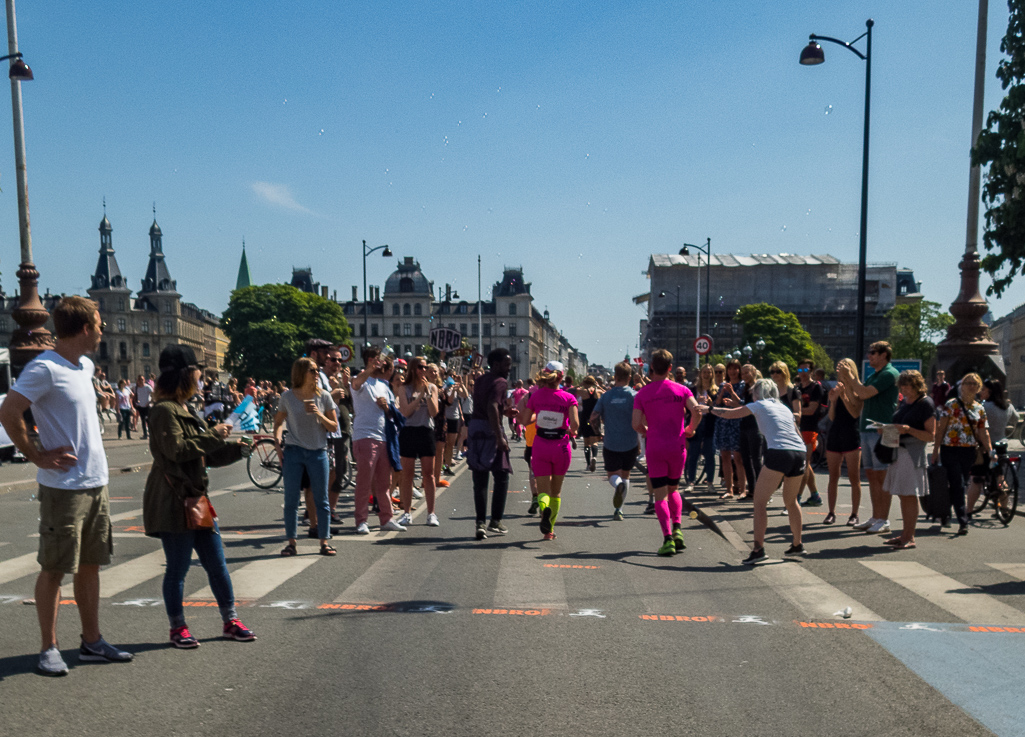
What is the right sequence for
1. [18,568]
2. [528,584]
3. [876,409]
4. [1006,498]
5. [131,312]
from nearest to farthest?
[528,584], [18,568], [876,409], [1006,498], [131,312]

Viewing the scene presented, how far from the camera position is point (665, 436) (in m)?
8.58

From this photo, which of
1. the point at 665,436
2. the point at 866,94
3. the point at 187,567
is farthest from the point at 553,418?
the point at 866,94

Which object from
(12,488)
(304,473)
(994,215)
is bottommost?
(12,488)

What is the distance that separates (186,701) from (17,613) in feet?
7.92

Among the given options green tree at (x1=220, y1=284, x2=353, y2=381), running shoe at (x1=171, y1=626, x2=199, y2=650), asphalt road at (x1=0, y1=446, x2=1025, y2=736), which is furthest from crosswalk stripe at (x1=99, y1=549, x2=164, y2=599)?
green tree at (x1=220, y1=284, x2=353, y2=381)

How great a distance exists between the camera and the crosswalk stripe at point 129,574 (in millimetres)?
6703

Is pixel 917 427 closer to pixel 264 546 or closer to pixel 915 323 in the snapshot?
pixel 264 546

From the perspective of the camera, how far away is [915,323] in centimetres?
8100

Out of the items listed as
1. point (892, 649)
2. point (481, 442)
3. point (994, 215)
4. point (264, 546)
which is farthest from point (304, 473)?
point (994, 215)

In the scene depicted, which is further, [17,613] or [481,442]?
[481,442]

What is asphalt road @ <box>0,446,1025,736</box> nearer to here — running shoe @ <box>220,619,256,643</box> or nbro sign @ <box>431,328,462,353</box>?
running shoe @ <box>220,619,256,643</box>

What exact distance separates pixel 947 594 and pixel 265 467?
33.4ft

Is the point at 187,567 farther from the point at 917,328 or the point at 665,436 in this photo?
the point at 917,328

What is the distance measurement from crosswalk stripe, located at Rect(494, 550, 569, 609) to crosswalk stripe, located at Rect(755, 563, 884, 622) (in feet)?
5.38
